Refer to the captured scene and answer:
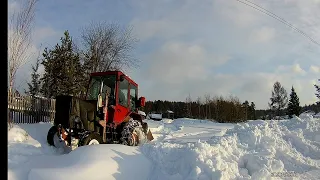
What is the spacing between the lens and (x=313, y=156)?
920 cm

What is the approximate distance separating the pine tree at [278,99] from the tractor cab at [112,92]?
56231 millimetres

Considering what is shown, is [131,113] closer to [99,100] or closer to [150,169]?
[99,100]

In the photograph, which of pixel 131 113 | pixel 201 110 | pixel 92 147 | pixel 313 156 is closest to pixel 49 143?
pixel 92 147

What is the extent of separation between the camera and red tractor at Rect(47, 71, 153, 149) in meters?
9.23

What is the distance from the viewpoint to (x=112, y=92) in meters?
11.3

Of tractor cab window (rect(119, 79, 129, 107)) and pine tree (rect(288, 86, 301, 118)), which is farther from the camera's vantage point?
pine tree (rect(288, 86, 301, 118))

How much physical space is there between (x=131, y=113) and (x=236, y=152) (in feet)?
17.8

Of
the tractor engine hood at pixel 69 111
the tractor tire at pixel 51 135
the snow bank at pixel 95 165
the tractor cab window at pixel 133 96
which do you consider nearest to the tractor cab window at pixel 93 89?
the tractor cab window at pixel 133 96

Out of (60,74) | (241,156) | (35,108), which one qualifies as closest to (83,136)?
(241,156)

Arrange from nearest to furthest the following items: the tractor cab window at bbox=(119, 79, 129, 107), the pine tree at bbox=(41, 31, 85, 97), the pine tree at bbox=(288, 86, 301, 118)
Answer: the tractor cab window at bbox=(119, 79, 129, 107) → the pine tree at bbox=(41, 31, 85, 97) → the pine tree at bbox=(288, 86, 301, 118)

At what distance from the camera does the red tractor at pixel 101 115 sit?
30.3 feet

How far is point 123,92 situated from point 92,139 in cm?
283

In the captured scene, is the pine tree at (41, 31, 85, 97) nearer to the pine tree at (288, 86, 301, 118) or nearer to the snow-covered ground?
the snow-covered ground

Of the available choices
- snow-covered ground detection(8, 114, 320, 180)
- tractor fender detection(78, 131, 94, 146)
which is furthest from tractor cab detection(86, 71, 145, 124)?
snow-covered ground detection(8, 114, 320, 180)
